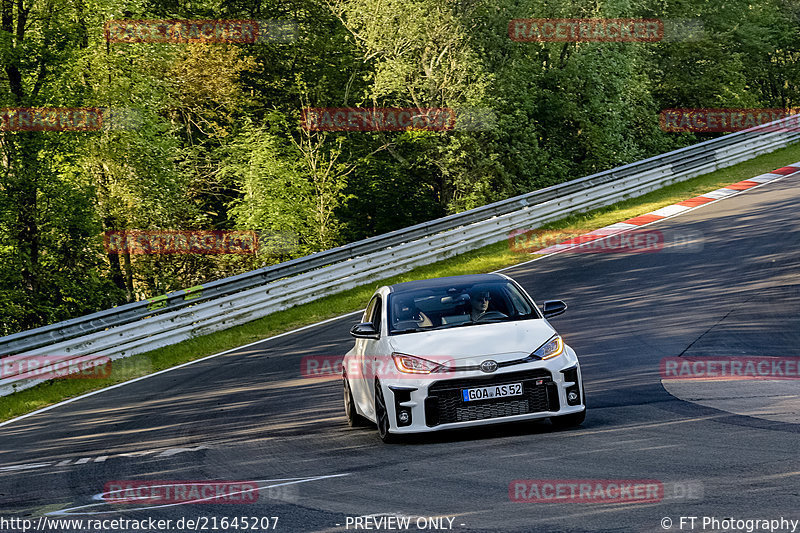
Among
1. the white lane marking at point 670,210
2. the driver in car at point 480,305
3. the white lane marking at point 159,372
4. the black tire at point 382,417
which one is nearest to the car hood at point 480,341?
the driver in car at point 480,305

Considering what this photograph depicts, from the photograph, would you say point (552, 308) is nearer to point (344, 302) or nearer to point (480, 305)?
point (480, 305)

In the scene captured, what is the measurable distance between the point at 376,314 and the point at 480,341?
5.95 feet

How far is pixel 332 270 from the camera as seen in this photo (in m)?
21.8

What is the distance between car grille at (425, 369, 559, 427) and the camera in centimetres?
831

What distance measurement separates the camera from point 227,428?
10.7 m

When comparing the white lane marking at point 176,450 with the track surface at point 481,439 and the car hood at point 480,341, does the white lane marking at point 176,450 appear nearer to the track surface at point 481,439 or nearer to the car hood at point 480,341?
the track surface at point 481,439

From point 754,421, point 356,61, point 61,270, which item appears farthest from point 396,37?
point 754,421

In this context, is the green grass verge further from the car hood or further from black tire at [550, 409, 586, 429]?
black tire at [550, 409, 586, 429]

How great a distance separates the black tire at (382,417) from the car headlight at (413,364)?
298mm

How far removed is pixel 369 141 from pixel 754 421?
3034cm

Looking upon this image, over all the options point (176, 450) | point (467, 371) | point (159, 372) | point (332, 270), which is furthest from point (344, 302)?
point (467, 371)

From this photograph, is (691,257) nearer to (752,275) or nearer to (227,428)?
(752,275)

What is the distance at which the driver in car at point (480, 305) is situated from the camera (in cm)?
933

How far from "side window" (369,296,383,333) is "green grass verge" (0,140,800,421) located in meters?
7.24
